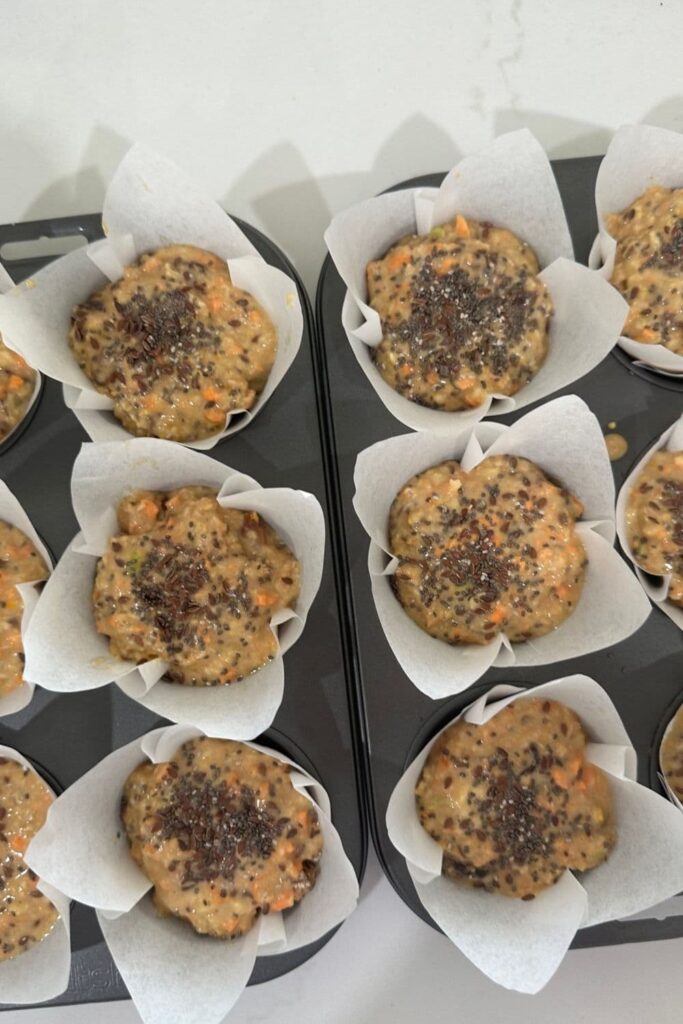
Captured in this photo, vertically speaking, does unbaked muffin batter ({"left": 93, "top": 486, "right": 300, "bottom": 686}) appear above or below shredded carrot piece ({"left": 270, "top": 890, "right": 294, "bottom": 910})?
above

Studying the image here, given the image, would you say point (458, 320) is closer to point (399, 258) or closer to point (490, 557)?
point (399, 258)

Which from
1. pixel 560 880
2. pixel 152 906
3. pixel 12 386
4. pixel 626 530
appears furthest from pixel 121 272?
pixel 560 880

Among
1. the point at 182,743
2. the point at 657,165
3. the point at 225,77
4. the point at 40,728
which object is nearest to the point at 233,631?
the point at 182,743

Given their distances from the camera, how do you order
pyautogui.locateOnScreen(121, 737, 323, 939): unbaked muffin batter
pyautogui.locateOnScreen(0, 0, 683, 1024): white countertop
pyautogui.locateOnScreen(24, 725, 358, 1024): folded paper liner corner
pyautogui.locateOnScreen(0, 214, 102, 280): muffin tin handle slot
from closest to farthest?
pyautogui.locateOnScreen(24, 725, 358, 1024): folded paper liner corner, pyautogui.locateOnScreen(121, 737, 323, 939): unbaked muffin batter, pyautogui.locateOnScreen(0, 214, 102, 280): muffin tin handle slot, pyautogui.locateOnScreen(0, 0, 683, 1024): white countertop

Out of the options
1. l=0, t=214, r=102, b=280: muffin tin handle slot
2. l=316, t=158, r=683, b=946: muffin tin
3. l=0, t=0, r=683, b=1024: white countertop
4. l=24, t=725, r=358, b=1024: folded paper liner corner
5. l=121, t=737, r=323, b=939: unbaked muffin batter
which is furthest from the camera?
l=0, t=0, r=683, b=1024: white countertop

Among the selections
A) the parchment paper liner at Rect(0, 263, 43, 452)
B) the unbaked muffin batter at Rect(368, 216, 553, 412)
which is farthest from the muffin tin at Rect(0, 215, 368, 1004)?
the unbaked muffin batter at Rect(368, 216, 553, 412)

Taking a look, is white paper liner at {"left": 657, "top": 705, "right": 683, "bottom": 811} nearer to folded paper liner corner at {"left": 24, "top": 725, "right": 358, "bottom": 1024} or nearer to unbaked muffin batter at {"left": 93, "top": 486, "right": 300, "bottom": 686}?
folded paper liner corner at {"left": 24, "top": 725, "right": 358, "bottom": 1024}
